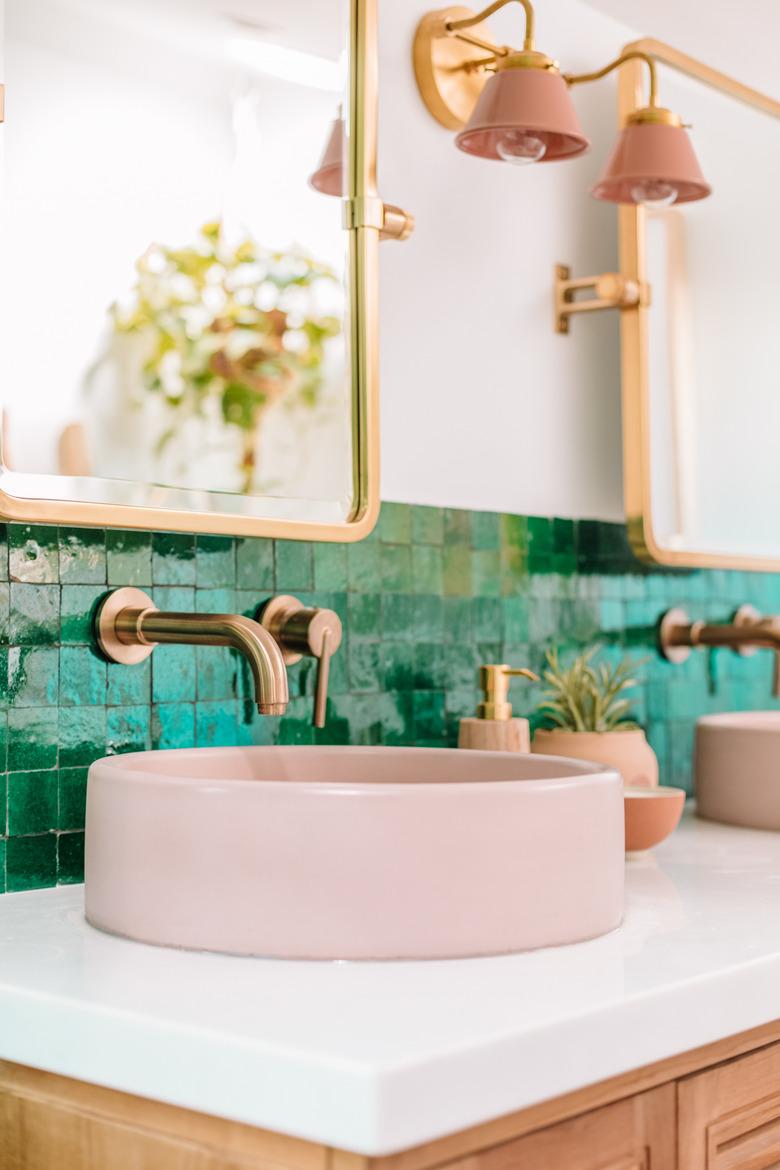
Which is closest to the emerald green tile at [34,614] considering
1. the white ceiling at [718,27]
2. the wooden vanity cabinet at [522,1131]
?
the wooden vanity cabinet at [522,1131]

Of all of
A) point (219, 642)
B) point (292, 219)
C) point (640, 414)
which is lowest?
point (219, 642)

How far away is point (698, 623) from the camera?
1884 millimetres

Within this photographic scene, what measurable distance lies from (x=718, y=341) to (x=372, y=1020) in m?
1.37

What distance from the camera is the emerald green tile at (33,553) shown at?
1.13 meters

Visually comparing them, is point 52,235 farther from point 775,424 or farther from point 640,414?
point 775,424

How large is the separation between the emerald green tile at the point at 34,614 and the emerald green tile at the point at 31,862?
0.16m

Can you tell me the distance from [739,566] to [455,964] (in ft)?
3.75

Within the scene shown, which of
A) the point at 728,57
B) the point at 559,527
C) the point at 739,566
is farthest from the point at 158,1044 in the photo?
the point at 728,57

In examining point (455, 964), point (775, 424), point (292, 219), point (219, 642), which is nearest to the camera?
point (455, 964)

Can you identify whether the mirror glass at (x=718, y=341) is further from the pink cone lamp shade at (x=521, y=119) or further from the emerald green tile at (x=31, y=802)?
the emerald green tile at (x=31, y=802)

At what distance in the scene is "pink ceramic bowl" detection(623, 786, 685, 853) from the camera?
128cm

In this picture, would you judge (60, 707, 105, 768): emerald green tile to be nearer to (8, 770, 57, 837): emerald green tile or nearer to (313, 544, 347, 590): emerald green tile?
(8, 770, 57, 837): emerald green tile

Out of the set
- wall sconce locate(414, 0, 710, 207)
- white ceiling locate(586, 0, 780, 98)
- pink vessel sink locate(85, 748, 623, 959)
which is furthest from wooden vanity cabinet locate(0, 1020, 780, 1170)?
white ceiling locate(586, 0, 780, 98)

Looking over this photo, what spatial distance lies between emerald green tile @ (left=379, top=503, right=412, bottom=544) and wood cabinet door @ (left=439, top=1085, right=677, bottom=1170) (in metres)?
0.72
